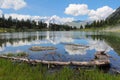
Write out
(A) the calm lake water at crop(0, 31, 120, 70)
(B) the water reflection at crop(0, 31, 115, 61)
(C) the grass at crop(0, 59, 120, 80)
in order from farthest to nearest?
(B) the water reflection at crop(0, 31, 115, 61), (A) the calm lake water at crop(0, 31, 120, 70), (C) the grass at crop(0, 59, 120, 80)

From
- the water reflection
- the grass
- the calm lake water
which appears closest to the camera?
the grass

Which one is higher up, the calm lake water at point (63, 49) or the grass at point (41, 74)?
the grass at point (41, 74)

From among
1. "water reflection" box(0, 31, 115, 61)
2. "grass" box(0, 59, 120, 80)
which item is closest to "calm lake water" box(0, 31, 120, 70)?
"water reflection" box(0, 31, 115, 61)

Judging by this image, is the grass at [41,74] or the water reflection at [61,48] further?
the water reflection at [61,48]

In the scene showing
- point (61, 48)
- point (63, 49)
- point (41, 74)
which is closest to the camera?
point (41, 74)

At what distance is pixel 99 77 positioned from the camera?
1689 centimetres

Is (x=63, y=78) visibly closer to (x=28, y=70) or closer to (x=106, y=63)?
(x=28, y=70)

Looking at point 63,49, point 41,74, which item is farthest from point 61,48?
point 41,74

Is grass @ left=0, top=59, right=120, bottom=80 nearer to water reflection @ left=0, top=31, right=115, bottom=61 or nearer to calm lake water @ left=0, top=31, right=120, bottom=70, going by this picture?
calm lake water @ left=0, top=31, right=120, bottom=70

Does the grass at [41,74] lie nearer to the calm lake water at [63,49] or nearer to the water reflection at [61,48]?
the calm lake water at [63,49]

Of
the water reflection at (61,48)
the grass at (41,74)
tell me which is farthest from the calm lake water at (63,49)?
the grass at (41,74)

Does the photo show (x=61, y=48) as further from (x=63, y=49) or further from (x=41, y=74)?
(x=41, y=74)

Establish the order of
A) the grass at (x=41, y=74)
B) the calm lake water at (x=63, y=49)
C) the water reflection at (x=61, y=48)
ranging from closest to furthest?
the grass at (x=41, y=74), the calm lake water at (x=63, y=49), the water reflection at (x=61, y=48)

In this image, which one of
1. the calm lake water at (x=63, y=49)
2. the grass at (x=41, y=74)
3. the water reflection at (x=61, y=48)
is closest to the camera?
the grass at (x=41, y=74)
